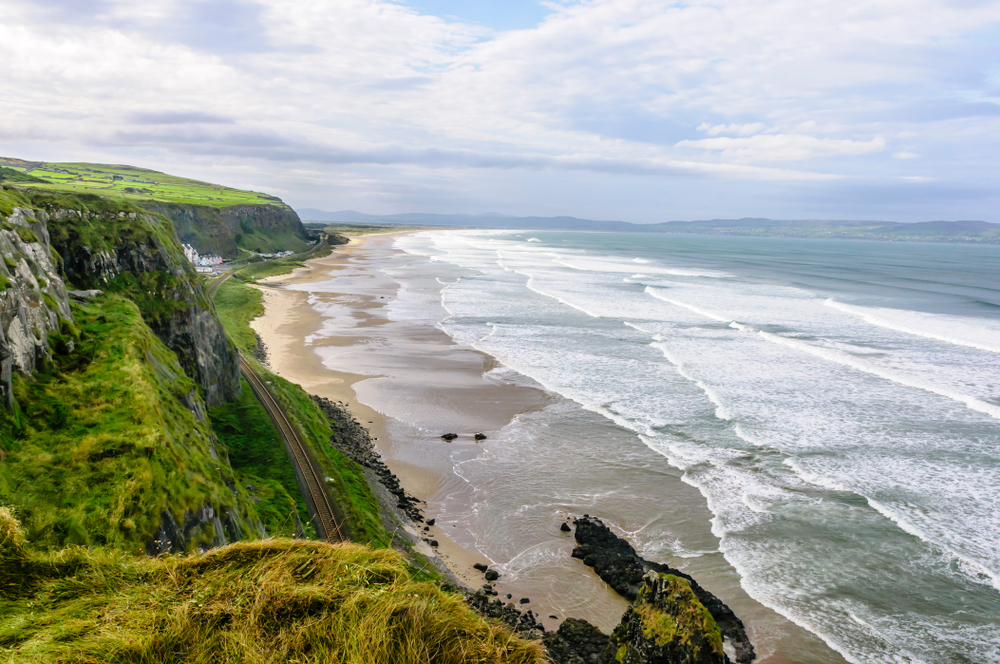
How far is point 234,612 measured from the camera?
221 inches

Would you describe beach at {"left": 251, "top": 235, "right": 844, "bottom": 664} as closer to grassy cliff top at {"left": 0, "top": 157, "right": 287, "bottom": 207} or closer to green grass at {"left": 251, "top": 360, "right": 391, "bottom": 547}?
green grass at {"left": 251, "top": 360, "right": 391, "bottom": 547}

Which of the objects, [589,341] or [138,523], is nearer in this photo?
[138,523]

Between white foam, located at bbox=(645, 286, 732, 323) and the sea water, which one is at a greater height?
white foam, located at bbox=(645, 286, 732, 323)

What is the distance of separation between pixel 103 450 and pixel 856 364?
39.6 meters

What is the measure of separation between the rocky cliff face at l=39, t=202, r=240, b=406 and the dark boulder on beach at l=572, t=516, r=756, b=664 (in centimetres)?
1570

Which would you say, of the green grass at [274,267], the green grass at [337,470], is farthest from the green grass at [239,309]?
the green grass at [337,470]

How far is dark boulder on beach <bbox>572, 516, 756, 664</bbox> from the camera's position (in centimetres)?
1337

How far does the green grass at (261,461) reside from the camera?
1603cm

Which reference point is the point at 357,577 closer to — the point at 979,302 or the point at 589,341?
the point at 589,341

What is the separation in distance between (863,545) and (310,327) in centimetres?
4132

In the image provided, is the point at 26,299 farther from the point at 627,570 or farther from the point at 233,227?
the point at 233,227

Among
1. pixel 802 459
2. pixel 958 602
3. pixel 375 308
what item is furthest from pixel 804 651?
pixel 375 308

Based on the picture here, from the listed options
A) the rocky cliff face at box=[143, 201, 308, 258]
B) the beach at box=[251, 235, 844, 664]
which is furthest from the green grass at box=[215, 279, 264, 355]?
the rocky cliff face at box=[143, 201, 308, 258]

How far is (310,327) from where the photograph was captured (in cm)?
4688
